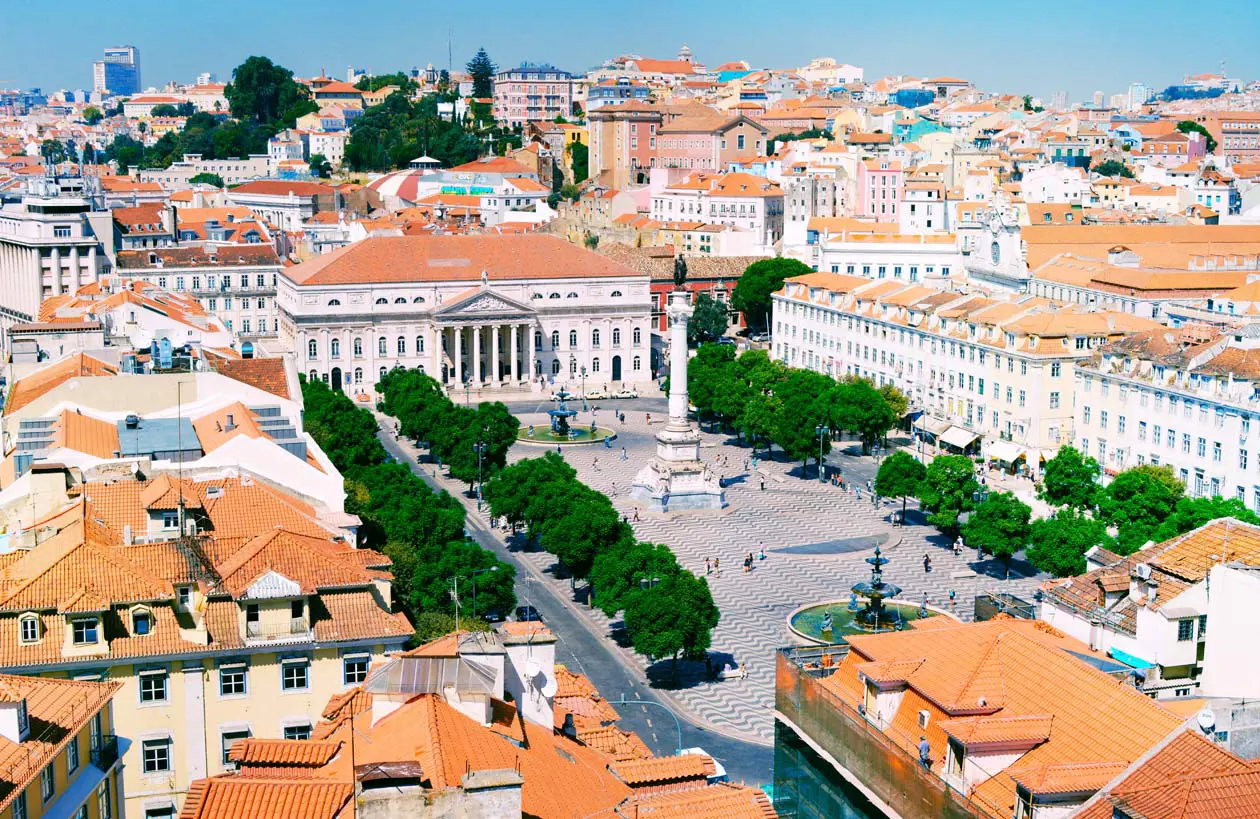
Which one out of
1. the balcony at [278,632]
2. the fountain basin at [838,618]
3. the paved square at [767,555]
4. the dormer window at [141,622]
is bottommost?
the paved square at [767,555]

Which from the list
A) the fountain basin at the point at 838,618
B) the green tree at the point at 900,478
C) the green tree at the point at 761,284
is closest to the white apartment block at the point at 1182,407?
the green tree at the point at 900,478

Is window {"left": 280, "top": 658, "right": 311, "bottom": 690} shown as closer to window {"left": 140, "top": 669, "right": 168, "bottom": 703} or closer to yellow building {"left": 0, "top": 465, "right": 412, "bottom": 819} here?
yellow building {"left": 0, "top": 465, "right": 412, "bottom": 819}

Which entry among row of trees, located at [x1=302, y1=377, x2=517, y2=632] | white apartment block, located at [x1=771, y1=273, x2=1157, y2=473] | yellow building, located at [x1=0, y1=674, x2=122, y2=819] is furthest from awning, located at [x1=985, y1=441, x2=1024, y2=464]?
yellow building, located at [x1=0, y1=674, x2=122, y2=819]

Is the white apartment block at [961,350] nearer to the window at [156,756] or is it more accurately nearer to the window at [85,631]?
the window at [156,756]

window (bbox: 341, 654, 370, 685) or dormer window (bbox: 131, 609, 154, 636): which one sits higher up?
dormer window (bbox: 131, 609, 154, 636)

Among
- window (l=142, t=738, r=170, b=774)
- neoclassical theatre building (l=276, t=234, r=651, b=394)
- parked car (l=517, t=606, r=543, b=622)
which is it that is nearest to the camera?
window (l=142, t=738, r=170, b=774)

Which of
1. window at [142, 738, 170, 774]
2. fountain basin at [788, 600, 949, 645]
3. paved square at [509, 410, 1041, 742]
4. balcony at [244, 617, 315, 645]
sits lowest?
paved square at [509, 410, 1041, 742]

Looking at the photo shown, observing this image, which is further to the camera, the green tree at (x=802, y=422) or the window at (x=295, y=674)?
the green tree at (x=802, y=422)
